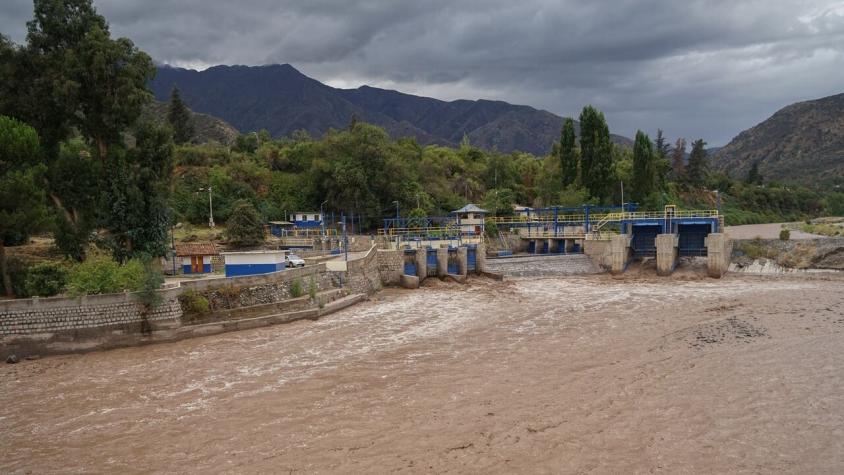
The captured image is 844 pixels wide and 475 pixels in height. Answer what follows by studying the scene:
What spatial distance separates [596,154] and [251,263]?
139 feet

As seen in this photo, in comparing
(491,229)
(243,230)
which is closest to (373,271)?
(243,230)

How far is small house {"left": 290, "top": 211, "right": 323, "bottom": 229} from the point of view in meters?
52.0

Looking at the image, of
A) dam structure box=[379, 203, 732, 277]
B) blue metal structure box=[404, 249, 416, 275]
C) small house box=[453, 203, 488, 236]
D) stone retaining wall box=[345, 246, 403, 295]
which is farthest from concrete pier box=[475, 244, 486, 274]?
small house box=[453, 203, 488, 236]

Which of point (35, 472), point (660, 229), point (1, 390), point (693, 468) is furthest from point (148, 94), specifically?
point (660, 229)

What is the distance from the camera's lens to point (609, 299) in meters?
30.8

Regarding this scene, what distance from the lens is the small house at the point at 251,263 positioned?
2656 centimetres

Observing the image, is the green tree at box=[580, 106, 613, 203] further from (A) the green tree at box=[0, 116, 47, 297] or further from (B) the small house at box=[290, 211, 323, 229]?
(A) the green tree at box=[0, 116, 47, 297]

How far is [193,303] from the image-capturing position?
888 inches

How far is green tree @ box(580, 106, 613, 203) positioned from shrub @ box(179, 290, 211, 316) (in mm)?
A: 44765

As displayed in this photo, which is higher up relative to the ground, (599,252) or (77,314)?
(77,314)

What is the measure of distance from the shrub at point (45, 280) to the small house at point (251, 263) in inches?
267

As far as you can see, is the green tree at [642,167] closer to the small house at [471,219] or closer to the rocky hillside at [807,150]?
the small house at [471,219]

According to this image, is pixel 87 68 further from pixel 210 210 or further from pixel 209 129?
pixel 209 129

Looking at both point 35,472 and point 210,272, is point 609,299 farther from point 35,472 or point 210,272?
point 35,472
